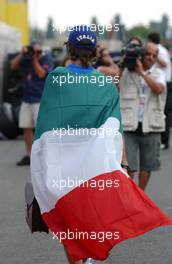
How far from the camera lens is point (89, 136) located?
499 centimetres

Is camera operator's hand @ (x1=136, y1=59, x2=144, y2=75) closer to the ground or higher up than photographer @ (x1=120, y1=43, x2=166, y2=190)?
higher up

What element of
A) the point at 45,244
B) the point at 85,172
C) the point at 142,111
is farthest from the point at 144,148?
the point at 85,172

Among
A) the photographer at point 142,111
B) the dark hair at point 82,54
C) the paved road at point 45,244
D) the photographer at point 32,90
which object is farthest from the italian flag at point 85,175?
the photographer at point 32,90

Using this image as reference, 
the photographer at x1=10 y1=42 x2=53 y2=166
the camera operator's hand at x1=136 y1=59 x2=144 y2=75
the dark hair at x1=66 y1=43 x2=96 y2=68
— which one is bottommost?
the photographer at x1=10 y1=42 x2=53 y2=166

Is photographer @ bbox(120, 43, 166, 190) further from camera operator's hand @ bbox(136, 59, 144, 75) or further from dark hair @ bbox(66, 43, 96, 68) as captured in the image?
dark hair @ bbox(66, 43, 96, 68)

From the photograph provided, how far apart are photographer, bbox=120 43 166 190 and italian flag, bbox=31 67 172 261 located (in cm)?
250

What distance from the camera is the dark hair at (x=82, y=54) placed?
5129mm

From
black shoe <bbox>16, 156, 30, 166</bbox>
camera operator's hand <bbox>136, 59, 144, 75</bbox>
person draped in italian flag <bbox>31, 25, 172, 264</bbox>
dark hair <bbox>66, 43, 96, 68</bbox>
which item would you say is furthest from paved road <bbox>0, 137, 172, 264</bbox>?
black shoe <bbox>16, 156, 30, 166</bbox>

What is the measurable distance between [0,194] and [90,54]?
4199 mm

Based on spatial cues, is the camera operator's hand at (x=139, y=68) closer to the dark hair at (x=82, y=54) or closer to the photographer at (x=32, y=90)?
the dark hair at (x=82, y=54)

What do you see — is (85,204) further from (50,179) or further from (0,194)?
(0,194)

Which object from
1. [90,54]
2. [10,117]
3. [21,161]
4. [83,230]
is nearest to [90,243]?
[83,230]

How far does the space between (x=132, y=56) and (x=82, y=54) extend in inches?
101

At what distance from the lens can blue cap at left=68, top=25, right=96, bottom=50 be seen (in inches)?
202
